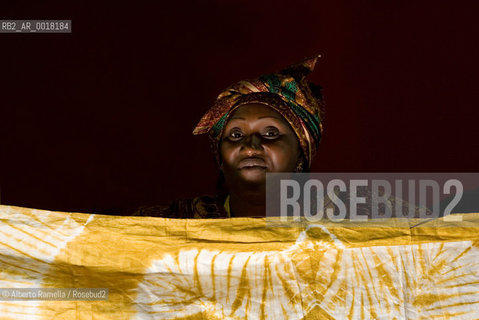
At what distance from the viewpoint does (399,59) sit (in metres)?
1.96

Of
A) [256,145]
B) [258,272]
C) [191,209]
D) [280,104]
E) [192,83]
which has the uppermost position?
[192,83]

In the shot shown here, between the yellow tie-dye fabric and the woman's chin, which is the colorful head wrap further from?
the yellow tie-dye fabric

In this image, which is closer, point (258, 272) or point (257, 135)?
point (258, 272)

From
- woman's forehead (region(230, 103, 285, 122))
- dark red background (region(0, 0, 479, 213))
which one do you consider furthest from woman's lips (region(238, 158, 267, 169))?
dark red background (region(0, 0, 479, 213))

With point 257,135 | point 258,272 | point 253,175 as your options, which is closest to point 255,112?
point 257,135

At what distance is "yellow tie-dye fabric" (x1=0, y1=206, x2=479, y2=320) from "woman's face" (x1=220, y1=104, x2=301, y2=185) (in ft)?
1.62

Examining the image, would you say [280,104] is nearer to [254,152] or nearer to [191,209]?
[254,152]

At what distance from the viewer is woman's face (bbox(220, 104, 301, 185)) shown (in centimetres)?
137

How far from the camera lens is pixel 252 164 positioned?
4.49 ft

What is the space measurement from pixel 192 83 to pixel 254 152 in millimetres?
791

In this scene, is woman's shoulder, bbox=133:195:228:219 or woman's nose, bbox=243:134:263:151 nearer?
woman's nose, bbox=243:134:263:151

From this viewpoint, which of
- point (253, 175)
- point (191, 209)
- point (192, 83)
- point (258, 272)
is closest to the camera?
point (258, 272)

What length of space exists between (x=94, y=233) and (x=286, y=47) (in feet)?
4.20

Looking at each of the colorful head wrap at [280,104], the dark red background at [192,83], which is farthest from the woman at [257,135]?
the dark red background at [192,83]
